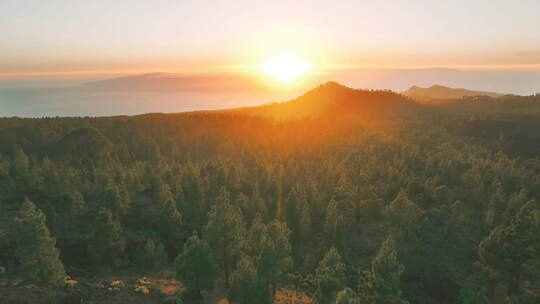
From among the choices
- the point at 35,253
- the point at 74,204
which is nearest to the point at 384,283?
the point at 35,253

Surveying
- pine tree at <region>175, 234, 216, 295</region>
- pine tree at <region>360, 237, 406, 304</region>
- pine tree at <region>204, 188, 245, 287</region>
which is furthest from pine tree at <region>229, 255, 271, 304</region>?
pine tree at <region>360, 237, 406, 304</region>

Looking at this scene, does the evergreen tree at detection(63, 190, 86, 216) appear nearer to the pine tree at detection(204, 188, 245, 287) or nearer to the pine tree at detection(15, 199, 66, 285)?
the pine tree at detection(15, 199, 66, 285)

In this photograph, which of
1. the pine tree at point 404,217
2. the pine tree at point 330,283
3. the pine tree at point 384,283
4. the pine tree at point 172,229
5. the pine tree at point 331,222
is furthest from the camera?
the pine tree at point 172,229

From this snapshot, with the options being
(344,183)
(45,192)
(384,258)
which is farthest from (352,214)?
(45,192)

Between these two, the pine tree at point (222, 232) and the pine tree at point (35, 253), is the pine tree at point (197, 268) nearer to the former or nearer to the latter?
the pine tree at point (222, 232)

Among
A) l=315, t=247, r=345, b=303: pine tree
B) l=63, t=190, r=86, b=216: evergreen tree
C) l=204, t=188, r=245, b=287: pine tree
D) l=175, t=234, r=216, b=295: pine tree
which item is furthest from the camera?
l=63, t=190, r=86, b=216: evergreen tree

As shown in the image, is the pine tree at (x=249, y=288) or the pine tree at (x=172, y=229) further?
the pine tree at (x=172, y=229)

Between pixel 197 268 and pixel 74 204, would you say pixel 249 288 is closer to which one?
pixel 197 268

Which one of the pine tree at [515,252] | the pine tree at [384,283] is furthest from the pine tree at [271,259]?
the pine tree at [515,252]

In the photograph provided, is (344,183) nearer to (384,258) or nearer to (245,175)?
(245,175)
